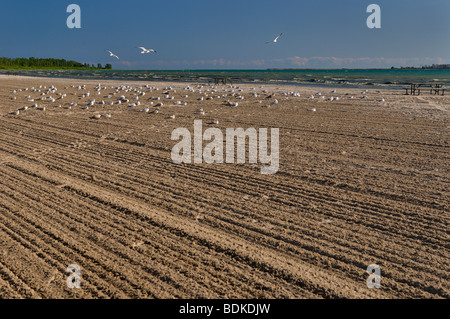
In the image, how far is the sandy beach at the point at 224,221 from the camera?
128 inches

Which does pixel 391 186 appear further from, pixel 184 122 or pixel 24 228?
pixel 184 122

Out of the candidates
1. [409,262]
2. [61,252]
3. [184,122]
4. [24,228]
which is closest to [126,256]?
[61,252]

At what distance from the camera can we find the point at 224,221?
4.46 meters

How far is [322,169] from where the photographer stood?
257 inches

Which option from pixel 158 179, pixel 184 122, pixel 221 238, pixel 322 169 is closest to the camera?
pixel 221 238

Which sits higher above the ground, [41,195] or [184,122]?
[184,122]

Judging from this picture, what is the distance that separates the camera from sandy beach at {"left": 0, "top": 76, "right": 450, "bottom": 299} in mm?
3254

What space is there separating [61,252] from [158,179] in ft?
8.10

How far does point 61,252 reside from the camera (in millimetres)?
3719

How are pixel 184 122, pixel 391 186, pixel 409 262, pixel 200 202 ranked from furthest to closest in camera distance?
pixel 184 122
pixel 391 186
pixel 200 202
pixel 409 262

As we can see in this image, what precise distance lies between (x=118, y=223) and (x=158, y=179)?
5.59ft

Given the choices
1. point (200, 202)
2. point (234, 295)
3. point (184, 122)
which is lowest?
point (234, 295)

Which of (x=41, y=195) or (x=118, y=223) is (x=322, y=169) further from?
(x=41, y=195)

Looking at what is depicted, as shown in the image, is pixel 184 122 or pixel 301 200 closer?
pixel 301 200
